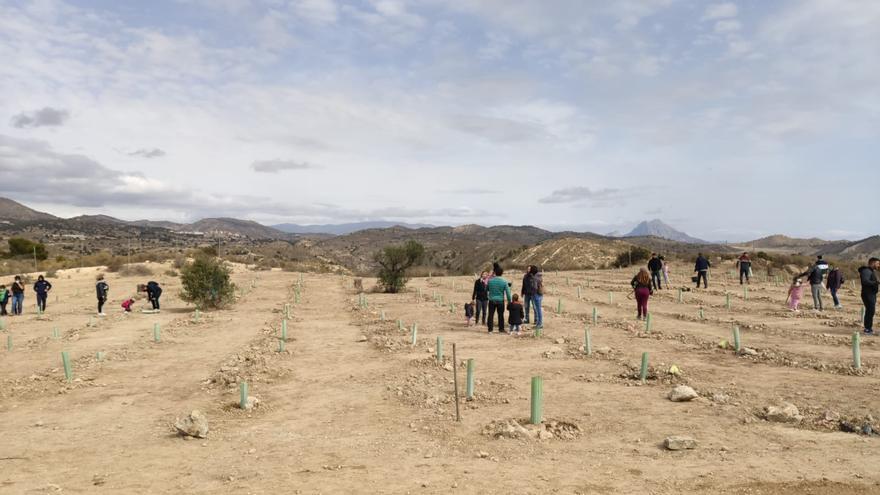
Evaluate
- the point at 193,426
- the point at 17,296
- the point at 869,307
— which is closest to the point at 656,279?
the point at 869,307

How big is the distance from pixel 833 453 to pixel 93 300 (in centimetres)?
3188

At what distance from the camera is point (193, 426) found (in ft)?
28.2

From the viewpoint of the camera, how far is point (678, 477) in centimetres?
680

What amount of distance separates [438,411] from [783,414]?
4.94m

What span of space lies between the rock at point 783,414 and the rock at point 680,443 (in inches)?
69.7

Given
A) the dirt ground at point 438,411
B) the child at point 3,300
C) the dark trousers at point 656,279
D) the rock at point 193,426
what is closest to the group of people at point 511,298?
the dirt ground at point 438,411

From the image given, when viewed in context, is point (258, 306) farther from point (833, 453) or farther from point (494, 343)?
point (833, 453)

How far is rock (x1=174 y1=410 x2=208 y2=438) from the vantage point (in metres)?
8.57

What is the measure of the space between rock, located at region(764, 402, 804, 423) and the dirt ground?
0.30ft

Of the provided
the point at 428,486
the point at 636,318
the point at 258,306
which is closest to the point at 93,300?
the point at 258,306

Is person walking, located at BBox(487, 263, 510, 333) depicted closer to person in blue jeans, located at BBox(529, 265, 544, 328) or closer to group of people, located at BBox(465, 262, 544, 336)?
group of people, located at BBox(465, 262, 544, 336)

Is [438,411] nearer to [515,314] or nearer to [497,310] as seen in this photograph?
[515,314]

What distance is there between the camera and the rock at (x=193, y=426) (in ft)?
28.1

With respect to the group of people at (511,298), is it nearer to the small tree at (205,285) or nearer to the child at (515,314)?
the child at (515,314)
